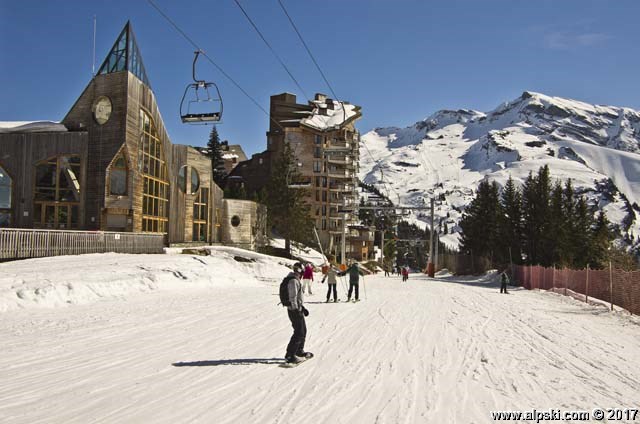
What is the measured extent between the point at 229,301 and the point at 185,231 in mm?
21215

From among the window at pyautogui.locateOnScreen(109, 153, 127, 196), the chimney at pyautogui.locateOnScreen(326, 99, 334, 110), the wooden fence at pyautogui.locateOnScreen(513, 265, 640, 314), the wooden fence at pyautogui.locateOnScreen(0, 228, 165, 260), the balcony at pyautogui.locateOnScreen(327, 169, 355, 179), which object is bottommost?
the wooden fence at pyautogui.locateOnScreen(513, 265, 640, 314)

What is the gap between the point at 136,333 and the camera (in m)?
12.5

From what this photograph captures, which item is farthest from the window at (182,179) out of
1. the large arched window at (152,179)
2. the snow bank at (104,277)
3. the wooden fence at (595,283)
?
the wooden fence at (595,283)

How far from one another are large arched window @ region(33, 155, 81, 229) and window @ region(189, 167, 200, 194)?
1171 cm

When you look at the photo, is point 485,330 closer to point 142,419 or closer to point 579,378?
point 579,378

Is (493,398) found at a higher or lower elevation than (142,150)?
lower

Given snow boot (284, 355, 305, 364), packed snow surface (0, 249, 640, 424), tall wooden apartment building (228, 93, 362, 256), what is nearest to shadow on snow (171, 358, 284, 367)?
packed snow surface (0, 249, 640, 424)

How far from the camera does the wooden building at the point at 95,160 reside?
2967cm

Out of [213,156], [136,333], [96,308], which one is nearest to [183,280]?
[96,308]

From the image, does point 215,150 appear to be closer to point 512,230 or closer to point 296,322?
point 512,230

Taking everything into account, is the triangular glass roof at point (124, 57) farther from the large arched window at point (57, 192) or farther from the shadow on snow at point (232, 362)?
the shadow on snow at point (232, 362)

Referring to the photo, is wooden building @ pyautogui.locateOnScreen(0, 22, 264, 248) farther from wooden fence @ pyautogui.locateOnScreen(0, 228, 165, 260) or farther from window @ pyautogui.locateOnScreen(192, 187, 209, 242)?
window @ pyautogui.locateOnScreen(192, 187, 209, 242)

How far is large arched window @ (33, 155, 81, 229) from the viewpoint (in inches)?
1182

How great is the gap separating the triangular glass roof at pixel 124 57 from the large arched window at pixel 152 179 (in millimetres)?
2888
